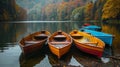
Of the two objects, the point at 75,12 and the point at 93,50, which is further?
the point at 75,12

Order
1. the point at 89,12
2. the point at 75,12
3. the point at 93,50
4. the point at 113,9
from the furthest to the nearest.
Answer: the point at 75,12 → the point at 89,12 → the point at 113,9 → the point at 93,50

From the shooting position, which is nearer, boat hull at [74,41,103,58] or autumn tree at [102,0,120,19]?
boat hull at [74,41,103,58]

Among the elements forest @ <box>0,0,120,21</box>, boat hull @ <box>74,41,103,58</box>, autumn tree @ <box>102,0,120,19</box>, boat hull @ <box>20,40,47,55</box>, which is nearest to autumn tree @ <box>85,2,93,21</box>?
forest @ <box>0,0,120,21</box>

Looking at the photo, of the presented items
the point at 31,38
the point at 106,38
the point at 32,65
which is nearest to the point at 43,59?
the point at 32,65

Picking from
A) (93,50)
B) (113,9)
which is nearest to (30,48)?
(93,50)

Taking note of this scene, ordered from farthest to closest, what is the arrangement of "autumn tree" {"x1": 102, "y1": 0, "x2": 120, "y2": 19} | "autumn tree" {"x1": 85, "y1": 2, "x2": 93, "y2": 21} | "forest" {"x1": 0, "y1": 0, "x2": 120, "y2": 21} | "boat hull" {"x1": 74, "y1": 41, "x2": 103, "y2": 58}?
"autumn tree" {"x1": 85, "y1": 2, "x2": 93, "y2": 21}, "forest" {"x1": 0, "y1": 0, "x2": 120, "y2": 21}, "autumn tree" {"x1": 102, "y1": 0, "x2": 120, "y2": 19}, "boat hull" {"x1": 74, "y1": 41, "x2": 103, "y2": 58}

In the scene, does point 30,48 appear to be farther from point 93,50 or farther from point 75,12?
point 75,12

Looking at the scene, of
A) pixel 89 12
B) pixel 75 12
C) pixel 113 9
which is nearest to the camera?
pixel 113 9

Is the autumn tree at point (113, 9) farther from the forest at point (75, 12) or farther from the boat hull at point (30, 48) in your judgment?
the boat hull at point (30, 48)

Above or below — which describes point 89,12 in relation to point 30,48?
above

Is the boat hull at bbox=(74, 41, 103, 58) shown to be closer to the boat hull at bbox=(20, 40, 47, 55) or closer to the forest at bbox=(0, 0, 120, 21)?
the boat hull at bbox=(20, 40, 47, 55)

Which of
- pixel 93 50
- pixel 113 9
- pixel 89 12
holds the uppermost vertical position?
pixel 113 9

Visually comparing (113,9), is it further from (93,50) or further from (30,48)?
(30,48)

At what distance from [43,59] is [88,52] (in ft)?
10.9
